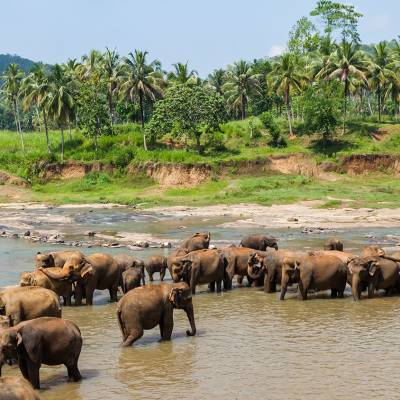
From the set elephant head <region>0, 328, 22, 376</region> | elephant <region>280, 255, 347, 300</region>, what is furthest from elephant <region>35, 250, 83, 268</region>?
elephant head <region>0, 328, 22, 376</region>

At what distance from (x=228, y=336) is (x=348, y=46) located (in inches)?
2108

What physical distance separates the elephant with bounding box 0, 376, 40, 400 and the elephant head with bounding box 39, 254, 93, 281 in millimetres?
8355

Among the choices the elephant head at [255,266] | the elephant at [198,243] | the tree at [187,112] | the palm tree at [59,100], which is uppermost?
the palm tree at [59,100]

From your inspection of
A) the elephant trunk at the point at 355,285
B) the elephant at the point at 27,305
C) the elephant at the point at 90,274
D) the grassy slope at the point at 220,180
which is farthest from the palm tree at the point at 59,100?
the elephant at the point at 27,305

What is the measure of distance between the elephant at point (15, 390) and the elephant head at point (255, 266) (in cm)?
1180

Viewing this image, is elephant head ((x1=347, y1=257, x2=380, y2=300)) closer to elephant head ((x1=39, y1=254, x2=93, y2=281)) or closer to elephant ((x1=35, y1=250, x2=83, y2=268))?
elephant head ((x1=39, y1=254, x2=93, y2=281))

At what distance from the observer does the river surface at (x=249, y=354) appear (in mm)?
11367

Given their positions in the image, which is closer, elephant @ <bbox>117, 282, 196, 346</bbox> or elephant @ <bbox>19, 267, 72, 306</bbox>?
elephant @ <bbox>117, 282, 196, 346</bbox>

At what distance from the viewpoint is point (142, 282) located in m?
20.6

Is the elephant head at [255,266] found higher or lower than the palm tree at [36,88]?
lower

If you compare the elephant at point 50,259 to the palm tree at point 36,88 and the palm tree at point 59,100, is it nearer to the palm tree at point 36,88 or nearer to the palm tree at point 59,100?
the palm tree at point 59,100

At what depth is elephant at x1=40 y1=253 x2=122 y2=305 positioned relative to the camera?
17.0m

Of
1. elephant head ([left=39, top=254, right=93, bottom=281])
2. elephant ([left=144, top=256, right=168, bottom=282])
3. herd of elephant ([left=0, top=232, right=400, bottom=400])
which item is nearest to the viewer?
herd of elephant ([left=0, top=232, right=400, bottom=400])

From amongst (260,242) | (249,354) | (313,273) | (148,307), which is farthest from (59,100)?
(249,354)
